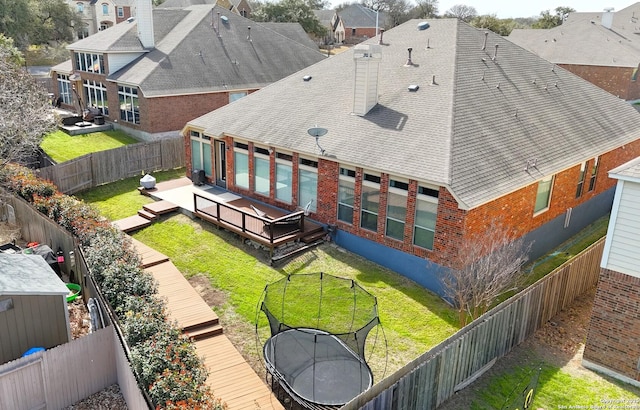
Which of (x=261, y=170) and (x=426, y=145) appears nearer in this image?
(x=426, y=145)

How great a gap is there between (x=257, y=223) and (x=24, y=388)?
8.59 meters

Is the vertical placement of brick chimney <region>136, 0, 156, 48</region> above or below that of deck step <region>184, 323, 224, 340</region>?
above

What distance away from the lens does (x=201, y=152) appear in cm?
2105

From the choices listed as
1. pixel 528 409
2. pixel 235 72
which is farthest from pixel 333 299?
pixel 235 72

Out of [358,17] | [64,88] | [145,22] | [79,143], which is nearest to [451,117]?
[79,143]

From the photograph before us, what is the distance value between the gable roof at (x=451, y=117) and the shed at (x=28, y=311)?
850 centimetres

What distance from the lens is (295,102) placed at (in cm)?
1934

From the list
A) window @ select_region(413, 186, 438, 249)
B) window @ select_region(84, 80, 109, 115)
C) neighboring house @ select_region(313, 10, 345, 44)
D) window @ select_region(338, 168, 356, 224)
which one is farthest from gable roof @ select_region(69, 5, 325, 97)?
neighboring house @ select_region(313, 10, 345, 44)

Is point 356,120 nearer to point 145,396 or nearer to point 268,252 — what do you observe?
point 268,252

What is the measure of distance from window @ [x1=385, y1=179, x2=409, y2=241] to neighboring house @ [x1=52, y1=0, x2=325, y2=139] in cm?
1783

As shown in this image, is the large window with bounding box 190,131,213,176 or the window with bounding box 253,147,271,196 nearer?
the window with bounding box 253,147,271,196

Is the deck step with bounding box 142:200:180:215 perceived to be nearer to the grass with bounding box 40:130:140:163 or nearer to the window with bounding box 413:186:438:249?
the grass with bounding box 40:130:140:163

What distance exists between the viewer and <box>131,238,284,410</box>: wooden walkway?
30.7 ft

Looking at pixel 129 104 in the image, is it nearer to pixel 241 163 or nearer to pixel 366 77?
pixel 241 163
